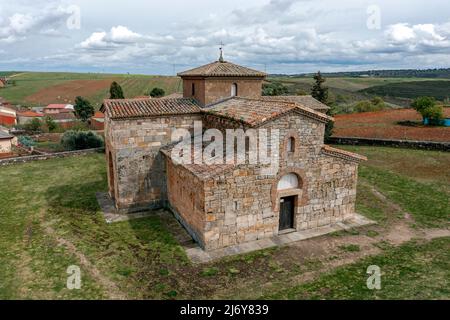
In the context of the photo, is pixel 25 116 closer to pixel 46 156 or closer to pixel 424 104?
pixel 46 156

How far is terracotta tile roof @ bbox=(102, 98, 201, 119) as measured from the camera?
48.2 feet

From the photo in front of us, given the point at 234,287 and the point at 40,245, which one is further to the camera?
the point at 40,245

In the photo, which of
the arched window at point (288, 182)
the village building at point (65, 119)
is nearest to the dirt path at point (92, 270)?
the arched window at point (288, 182)

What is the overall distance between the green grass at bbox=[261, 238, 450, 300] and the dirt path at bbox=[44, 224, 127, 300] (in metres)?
4.12

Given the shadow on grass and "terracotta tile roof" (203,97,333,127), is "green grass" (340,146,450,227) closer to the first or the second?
"terracotta tile roof" (203,97,333,127)

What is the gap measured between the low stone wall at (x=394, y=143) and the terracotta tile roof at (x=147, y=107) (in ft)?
57.8

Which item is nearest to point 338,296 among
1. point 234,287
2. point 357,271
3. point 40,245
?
point 357,271

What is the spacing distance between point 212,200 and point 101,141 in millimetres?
21418

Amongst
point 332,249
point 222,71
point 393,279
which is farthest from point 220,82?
point 393,279

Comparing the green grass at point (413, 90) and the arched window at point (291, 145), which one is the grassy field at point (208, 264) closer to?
the arched window at point (291, 145)

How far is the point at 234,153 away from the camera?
12.6 metres

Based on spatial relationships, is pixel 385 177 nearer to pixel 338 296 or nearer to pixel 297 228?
pixel 297 228
